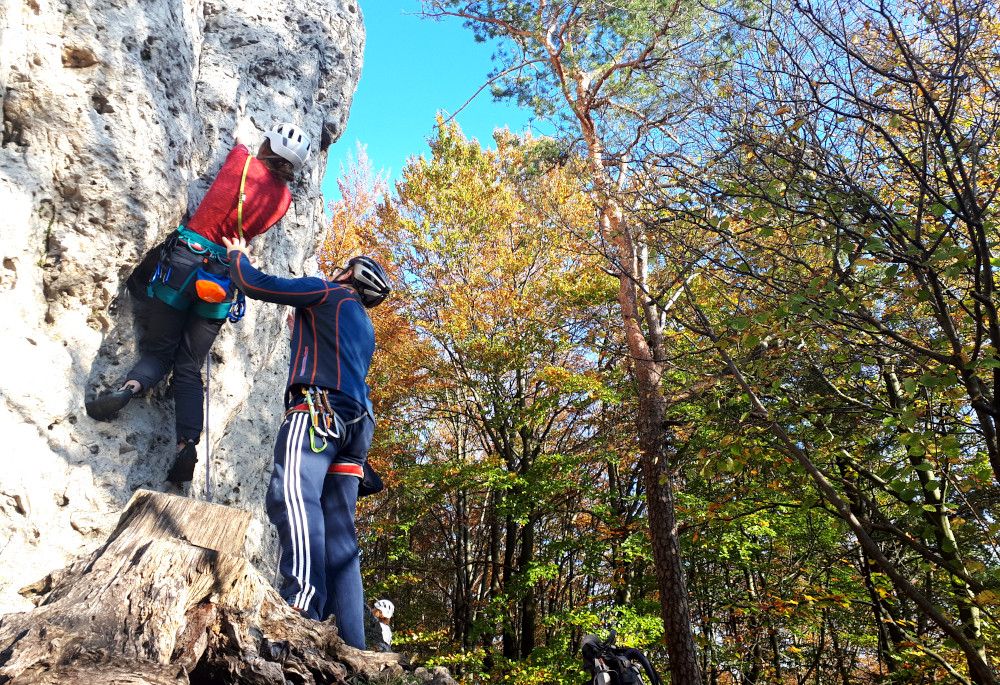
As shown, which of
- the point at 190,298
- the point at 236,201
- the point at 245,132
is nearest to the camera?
the point at 190,298

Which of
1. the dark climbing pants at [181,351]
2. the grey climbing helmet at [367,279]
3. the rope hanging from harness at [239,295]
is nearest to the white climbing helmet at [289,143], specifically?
the rope hanging from harness at [239,295]

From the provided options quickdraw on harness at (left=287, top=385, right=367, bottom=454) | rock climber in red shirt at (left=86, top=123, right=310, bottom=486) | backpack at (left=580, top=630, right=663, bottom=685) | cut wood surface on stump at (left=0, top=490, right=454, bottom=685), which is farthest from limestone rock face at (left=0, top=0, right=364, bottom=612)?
backpack at (left=580, top=630, right=663, bottom=685)

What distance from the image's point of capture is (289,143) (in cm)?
569

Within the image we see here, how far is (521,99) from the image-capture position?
12758 mm

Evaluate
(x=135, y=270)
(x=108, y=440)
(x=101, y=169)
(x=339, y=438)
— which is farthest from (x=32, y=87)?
(x=339, y=438)

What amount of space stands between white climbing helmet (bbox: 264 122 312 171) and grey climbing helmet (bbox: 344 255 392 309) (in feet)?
5.47

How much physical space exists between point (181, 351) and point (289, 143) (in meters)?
1.87

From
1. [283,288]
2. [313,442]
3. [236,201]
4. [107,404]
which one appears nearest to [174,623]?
[313,442]

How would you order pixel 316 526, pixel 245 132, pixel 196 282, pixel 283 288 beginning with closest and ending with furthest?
pixel 316 526, pixel 283 288, pixel 196 282, pixel 245 132

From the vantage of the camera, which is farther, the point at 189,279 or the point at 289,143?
the point at 289,143

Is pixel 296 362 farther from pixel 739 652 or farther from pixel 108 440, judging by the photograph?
pixel 739 652

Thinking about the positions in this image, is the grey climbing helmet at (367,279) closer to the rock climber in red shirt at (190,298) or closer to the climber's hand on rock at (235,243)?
the climber's hand on rock at (235,243)

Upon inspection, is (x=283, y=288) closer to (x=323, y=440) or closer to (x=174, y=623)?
(x=323, y=440)

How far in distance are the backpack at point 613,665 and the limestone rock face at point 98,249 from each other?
2.73 meters
